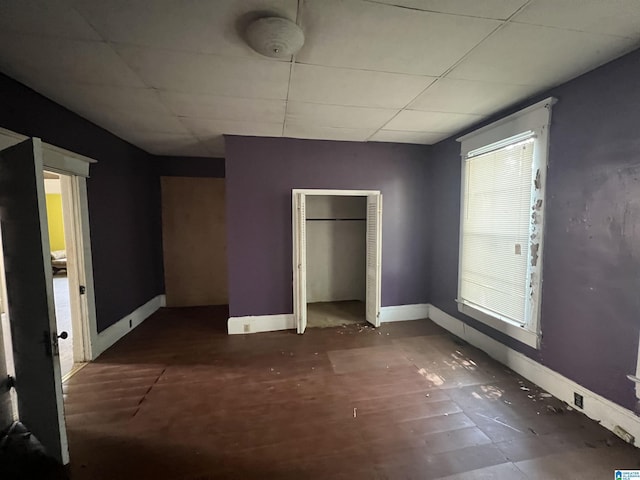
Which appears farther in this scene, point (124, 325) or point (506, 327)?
point (124, 325)

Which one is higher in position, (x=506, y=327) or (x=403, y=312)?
(x=506, y=327)

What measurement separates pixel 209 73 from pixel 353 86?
1071 mm

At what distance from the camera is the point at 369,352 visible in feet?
10.3

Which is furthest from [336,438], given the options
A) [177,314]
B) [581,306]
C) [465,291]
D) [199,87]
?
[177,314]

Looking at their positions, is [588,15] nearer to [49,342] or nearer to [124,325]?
[49,342]

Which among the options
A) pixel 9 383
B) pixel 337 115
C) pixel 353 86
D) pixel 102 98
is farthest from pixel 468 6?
pixel 9 383

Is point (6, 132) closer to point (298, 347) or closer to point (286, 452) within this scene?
point (286, 452)

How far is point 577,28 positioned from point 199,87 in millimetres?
2457

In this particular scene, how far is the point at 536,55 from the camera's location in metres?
1.80

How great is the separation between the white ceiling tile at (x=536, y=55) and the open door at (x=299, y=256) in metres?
2.09

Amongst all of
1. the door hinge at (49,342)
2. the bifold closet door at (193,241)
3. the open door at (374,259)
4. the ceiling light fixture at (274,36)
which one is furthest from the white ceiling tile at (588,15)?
the bifold closet door at (193,241)

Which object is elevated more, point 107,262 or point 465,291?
point 107,262

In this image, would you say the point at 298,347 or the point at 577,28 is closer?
the point at 577,28

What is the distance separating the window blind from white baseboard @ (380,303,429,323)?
814 millimetres
